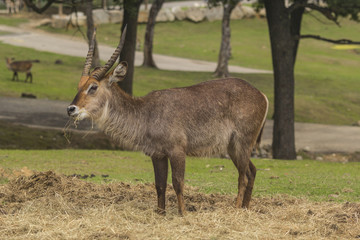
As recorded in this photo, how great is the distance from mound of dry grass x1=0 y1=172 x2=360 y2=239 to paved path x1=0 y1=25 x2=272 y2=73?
96.3ft

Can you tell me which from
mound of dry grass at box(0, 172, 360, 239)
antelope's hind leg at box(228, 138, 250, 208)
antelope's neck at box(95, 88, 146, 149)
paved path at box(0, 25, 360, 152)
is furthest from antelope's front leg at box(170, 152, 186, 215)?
paved path at box(0, 25, 360, 152)

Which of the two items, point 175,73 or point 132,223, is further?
point 175,73

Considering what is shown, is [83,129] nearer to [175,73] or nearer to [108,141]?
[108,141]

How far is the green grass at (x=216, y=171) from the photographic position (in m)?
11.5

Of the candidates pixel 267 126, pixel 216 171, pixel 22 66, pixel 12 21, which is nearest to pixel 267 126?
pixel 267 126

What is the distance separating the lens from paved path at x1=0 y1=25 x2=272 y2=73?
40.9 m

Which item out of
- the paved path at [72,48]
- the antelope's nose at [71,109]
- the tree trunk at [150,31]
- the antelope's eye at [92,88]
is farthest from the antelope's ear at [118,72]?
the paved path at [72,48]

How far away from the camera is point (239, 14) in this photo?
60.7 meters

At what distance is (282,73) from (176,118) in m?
9.47

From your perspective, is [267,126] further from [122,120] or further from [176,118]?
[122,120]

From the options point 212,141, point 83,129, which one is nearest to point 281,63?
point 83,129

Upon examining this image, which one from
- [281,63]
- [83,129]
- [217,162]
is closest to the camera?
[217,162]

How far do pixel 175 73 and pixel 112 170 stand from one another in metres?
22.6

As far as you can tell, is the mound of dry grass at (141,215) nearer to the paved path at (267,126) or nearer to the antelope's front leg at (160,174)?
the antelope's front leg at (160,174)
